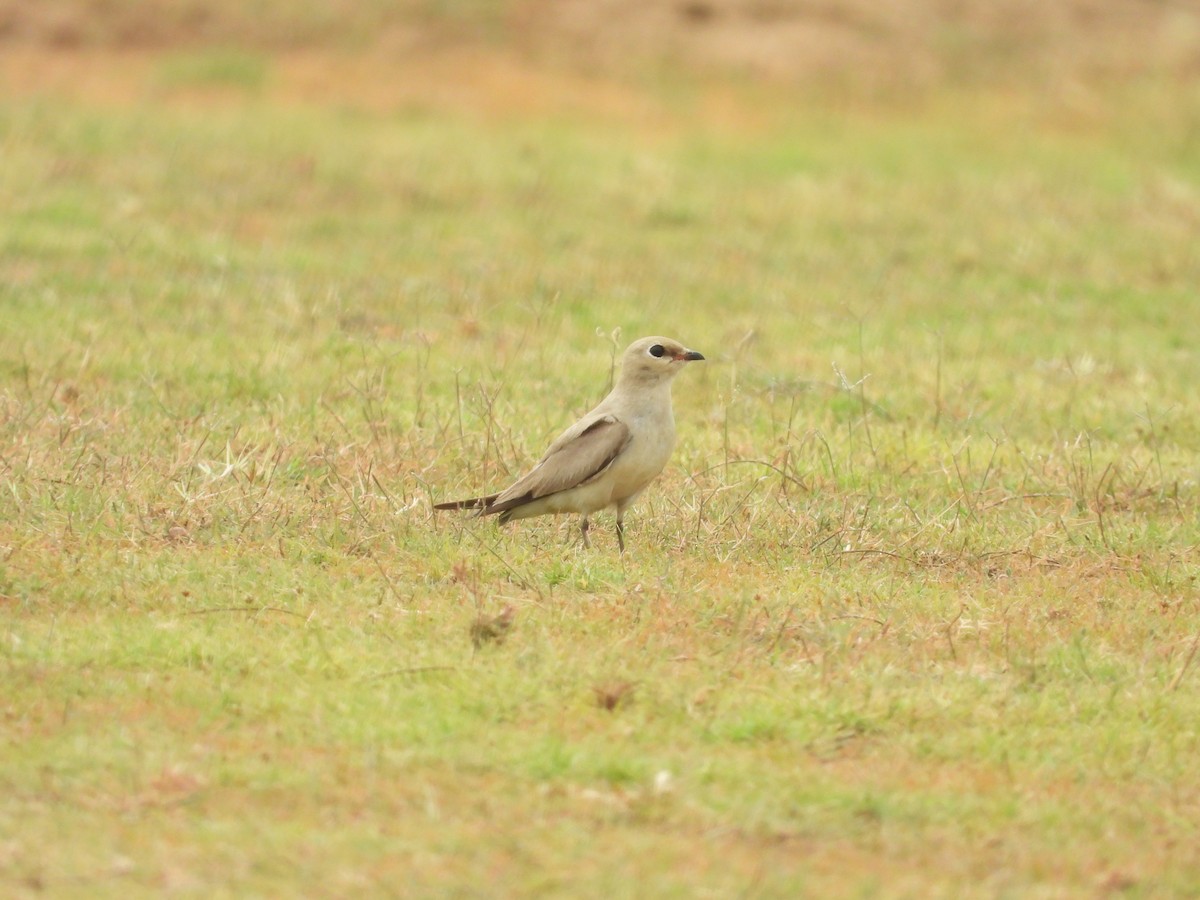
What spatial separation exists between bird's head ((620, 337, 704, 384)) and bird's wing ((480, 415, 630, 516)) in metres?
0.26

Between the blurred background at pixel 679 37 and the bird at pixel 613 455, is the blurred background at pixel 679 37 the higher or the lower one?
the higher one

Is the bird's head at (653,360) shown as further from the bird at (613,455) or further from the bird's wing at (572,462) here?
the bird's wing at (572,462)

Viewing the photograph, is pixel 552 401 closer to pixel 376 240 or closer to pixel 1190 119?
pixel 376 240

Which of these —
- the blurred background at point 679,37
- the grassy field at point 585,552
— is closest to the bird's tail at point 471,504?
the grassy field at point 585,552

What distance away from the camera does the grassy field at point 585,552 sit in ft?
18.4

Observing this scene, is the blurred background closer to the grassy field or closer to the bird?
the grassy field

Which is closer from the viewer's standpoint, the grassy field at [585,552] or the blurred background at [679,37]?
the grassy field at [585,552]

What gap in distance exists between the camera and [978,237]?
15562 mm

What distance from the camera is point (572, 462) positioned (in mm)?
7938

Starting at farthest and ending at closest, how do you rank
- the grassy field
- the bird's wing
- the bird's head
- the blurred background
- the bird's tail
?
the blurred background, the bird's head, the bird's tail, the bird's wing, the grassy field

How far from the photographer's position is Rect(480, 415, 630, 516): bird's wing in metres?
7.93

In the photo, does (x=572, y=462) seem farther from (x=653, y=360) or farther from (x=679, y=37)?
(x=679, y=37)

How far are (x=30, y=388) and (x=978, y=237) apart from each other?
830cm

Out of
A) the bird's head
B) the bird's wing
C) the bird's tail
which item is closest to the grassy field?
the bird's tail
